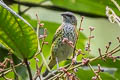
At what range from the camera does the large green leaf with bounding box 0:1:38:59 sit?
1681 mm

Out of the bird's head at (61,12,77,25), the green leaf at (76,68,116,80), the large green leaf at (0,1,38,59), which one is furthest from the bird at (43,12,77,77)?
the large green leaf at (0,1,38,59)

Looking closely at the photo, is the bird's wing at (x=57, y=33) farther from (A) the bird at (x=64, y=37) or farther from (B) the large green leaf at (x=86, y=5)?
(B) the large green leaf at (x=86, y=5)

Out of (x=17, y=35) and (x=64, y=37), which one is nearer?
(x=17, y=35)

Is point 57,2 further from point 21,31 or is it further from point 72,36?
point 21,31

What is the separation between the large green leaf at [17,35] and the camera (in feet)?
5.51

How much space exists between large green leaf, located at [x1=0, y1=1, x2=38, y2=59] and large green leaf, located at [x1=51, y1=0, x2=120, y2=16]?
3.35 feet

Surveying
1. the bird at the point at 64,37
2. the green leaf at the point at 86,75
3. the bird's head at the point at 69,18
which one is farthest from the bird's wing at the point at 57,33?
the green leaf at the point at 86,75

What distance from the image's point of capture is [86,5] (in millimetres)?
2717

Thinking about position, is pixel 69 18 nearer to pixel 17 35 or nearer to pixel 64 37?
pixel 64 37

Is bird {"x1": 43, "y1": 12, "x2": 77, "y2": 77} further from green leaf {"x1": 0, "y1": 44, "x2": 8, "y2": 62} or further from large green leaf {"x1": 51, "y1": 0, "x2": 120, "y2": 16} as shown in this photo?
green leaf {"x1": 0, "y1": 44, "x2": 8, "y2": 62}

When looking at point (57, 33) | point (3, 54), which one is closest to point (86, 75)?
point (3, 54)

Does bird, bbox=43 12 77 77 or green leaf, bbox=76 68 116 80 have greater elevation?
bird, bbox=43 12 77 77

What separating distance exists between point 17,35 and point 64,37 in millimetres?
1084

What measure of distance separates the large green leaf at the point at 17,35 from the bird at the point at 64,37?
819mm
